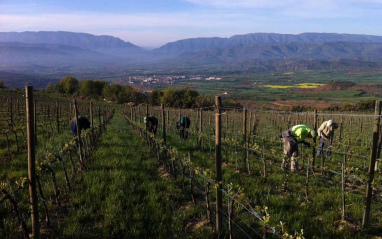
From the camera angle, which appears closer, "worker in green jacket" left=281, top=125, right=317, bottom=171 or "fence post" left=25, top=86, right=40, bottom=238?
"fence post" left=25, top=86, right=40, bottom=238

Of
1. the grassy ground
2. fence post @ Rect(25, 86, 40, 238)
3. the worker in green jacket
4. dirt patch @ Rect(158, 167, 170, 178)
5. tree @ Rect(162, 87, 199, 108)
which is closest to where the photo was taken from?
fence post @ Rect(25, 86, 40, 238)

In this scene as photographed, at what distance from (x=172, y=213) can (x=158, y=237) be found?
75cm

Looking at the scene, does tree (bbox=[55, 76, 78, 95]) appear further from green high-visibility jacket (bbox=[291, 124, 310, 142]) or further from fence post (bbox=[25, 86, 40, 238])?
fence post (bbox=[25, 86, 40, 238])

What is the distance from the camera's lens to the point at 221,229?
3711 mm

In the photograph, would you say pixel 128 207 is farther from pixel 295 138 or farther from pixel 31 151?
pixel 295 138

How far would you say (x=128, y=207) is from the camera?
429cm

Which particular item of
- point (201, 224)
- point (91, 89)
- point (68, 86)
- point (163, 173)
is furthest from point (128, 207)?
point (68, 86)

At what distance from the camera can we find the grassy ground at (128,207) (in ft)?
11.9

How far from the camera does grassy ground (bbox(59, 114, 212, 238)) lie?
3.62 m

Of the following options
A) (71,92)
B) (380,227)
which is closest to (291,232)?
(380,227)

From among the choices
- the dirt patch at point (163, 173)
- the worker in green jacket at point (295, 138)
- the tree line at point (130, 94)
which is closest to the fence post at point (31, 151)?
the dirt patch at point (163, 173)

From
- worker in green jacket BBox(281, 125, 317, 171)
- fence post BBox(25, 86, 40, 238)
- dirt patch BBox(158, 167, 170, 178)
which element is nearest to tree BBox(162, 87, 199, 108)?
worker in green jacket BBox(281, 125, 317, 171)

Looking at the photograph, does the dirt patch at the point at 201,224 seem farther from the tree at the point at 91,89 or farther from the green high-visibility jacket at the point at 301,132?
the tree at the point at 91,89

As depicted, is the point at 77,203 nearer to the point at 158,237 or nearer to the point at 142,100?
the point at 158,237
